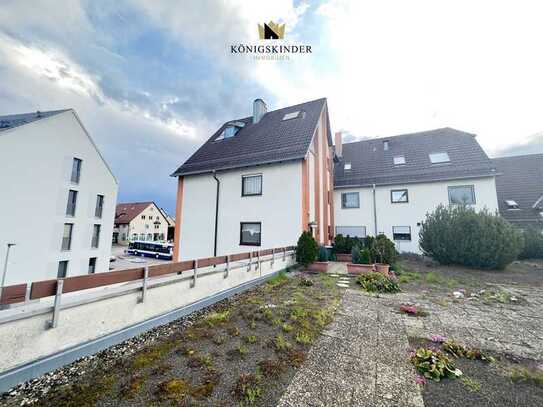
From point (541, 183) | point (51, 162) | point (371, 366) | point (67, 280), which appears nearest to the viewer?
point (67, 280)

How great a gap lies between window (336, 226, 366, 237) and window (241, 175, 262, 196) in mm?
8039

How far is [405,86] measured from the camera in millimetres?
8891

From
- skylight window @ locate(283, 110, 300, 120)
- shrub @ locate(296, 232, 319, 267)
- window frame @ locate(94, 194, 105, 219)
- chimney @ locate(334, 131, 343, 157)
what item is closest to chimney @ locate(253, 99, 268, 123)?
skylight window @ locate(283, 110, 300, 120)

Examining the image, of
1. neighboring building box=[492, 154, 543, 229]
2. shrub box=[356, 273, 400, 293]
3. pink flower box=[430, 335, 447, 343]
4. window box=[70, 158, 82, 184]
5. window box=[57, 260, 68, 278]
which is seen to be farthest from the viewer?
window box=[70, 158, 82, 184]

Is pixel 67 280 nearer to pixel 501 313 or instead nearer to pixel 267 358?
pixel 267 358

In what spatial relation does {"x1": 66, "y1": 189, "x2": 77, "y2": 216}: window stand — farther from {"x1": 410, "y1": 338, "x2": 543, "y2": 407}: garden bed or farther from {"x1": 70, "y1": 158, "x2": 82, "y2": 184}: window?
{"x1": 410, "y1": 338, "x2": 543, "y2": 407}: garden bed

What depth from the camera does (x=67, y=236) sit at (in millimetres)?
18531

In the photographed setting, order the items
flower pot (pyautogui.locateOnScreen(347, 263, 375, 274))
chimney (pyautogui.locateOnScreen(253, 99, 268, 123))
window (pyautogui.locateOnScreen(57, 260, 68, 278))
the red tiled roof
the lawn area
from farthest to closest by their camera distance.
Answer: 1. the red tiled roof
2. window (pyautogui.locateOnScreen(57, 260, 68, 278))
3. chimney (pyautogui.locateOnScreen(253, 99, 268, 123))
4. flower pot (pyautogui.locateOnScreen(347, 263, 375, 274))
5. the lawn area

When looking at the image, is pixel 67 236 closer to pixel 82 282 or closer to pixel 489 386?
pixel 82 282

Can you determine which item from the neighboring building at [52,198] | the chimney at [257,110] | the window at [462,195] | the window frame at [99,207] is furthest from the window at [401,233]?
the window frame at [99,207]

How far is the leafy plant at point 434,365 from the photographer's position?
2310 millimetres

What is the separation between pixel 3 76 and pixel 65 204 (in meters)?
9.82

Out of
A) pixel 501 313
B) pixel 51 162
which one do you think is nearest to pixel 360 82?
pixel 501 313

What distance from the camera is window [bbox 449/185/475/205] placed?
42.0 ft
